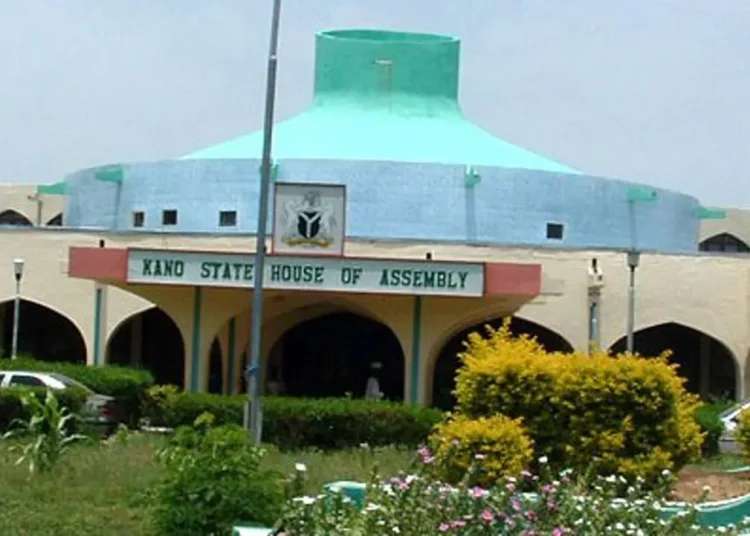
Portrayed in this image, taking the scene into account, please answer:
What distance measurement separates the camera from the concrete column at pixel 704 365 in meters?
39.3

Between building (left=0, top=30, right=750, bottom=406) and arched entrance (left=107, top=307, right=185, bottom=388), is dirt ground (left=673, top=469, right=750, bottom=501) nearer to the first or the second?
building (left=0, top=30, right=750, bottom=406)

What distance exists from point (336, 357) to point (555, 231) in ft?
18.3

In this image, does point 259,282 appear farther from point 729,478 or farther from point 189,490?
point 189,490

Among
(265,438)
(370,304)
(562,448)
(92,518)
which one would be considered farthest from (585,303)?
(92,518)

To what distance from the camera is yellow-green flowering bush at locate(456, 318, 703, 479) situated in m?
15.1

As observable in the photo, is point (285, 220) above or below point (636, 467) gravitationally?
above

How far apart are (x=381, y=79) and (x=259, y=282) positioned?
74.2 feet

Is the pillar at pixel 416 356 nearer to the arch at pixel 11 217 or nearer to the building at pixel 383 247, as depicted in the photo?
the building at pixel 383 247

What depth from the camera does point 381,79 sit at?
140ft

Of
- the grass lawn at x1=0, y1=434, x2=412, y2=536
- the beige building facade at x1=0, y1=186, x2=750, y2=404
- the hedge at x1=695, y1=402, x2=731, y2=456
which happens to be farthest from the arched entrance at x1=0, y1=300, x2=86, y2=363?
the grass lawn at x1=0, y1=434, x2=412, y2=536

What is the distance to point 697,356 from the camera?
130ft

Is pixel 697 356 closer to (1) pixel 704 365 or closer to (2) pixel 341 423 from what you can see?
(1) pixel 704 365

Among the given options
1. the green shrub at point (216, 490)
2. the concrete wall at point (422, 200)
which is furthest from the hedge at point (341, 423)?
the concrete wall at point (422, 200)

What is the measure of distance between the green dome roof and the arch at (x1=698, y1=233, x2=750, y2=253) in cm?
984
